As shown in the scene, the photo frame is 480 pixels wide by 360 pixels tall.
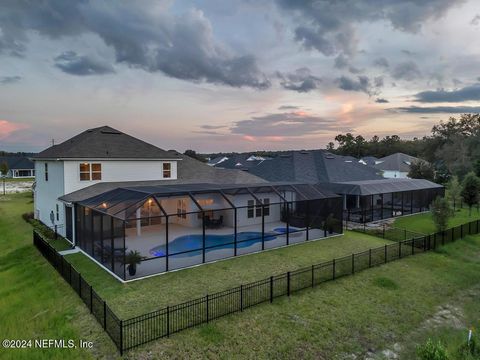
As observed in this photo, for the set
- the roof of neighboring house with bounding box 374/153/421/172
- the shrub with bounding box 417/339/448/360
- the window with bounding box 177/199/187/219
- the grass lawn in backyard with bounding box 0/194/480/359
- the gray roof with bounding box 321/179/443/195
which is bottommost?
the grass lawn in backyard with bounding box 0/194/480/359

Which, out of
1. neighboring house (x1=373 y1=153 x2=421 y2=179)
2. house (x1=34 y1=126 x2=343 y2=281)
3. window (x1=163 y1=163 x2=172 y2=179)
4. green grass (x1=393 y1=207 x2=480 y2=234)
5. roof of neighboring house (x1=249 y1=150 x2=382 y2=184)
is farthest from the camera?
neighboring house (x1=373 y1=153 x2=421 y2=179)

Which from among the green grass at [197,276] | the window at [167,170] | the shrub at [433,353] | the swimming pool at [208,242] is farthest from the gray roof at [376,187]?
the shrub at [433,353]

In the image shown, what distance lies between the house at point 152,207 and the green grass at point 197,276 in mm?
635

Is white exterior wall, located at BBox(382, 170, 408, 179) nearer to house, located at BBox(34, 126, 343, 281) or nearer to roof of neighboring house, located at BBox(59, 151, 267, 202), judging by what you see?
roof of neighboring house, located at BBox(59, 151, 267, 202)

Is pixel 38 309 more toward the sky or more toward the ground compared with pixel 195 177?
more toward the ground

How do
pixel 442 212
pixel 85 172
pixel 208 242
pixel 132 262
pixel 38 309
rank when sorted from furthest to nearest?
pixel 85 172 < pixel 442 212 < pixel 208 242 < pixel 132 262 < pixel 38 309

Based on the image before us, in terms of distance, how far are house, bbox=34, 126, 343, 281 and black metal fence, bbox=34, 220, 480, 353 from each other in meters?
1.80

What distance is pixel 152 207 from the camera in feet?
67.4

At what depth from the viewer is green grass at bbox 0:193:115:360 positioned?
7.12 metres

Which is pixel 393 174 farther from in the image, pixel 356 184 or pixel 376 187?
pixel 356 184

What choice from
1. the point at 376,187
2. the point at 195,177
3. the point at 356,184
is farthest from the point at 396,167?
the point at 195,177

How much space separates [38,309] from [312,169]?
81.6 ft

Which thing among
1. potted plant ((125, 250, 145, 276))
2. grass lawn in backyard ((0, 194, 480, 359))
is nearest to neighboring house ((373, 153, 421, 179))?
grass lawn in backyard ((0, 194, 480, 359))

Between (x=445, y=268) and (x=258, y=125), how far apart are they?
31.7m
